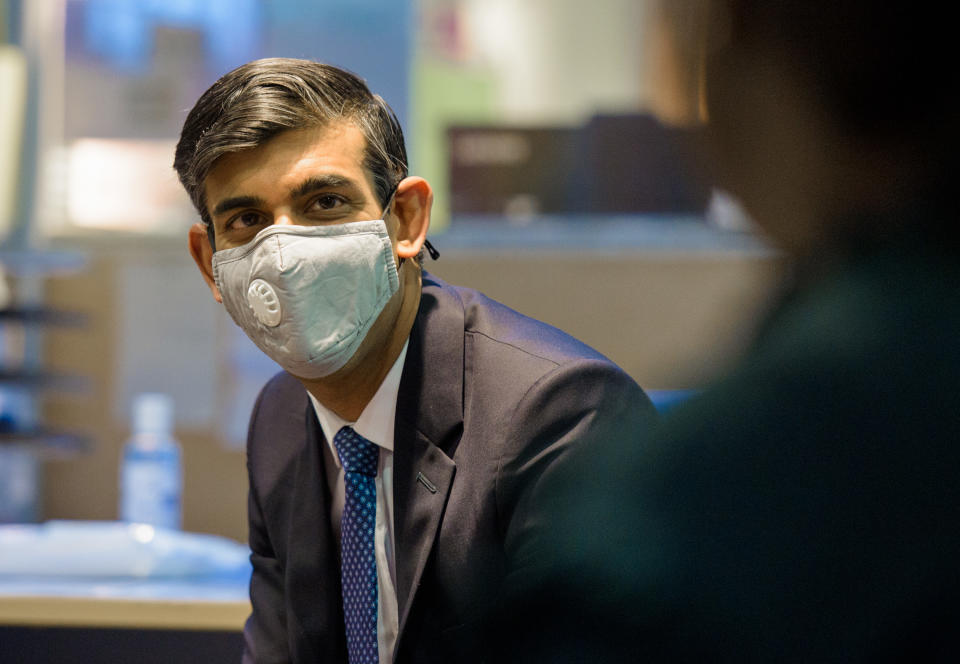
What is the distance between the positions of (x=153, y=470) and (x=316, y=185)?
91cm

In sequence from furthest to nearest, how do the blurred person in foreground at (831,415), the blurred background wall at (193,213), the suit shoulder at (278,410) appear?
the blurred background wall at (193,213) < the suit shoulder at (278,410) < the blurred person in foreground at (831,415)

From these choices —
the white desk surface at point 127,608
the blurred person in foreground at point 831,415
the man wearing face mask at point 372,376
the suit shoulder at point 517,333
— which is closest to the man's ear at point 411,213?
the man wearing face mask at point 372,376

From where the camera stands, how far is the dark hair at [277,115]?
1.04 m

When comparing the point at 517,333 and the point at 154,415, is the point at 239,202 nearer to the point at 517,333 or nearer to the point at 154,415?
the point at 517,333

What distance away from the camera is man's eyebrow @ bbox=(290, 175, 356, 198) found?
3.41ft

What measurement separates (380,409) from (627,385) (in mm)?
290

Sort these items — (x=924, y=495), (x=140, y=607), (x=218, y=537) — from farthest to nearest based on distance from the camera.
A: 1. (x=218, y=537)
2. (x=140, y=607)
3. (x=924, y=495)

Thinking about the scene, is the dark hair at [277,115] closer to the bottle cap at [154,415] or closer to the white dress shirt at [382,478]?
the white dress shirt at [382,478]

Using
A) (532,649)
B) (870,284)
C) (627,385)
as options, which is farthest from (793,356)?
(627,385)

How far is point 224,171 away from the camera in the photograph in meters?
1.06

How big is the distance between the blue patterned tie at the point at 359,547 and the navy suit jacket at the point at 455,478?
0.03m

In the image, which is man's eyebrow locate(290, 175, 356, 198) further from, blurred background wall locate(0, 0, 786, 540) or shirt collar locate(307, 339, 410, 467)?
blurred background wall locate(0, 0, 786, 540)

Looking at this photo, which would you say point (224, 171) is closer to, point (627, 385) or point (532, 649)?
point (627, 385)

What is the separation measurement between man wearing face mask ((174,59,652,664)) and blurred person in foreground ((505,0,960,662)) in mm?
556
